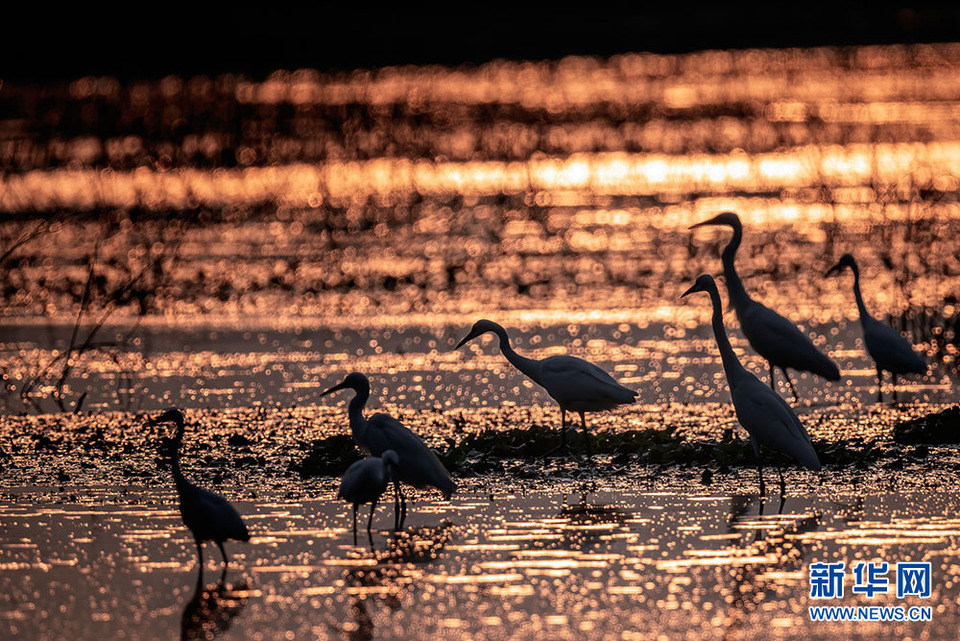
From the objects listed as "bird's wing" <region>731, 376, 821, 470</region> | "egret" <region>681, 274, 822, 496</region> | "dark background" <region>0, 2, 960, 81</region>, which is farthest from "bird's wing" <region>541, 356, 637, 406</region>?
"dark background" <region>0, 2, 960, 81</region>

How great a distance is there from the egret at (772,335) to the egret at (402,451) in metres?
4.07

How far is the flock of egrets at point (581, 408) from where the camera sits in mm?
8609

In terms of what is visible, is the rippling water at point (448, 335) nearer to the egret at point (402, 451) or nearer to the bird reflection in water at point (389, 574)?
the bird reflection in water at point (389, 574)

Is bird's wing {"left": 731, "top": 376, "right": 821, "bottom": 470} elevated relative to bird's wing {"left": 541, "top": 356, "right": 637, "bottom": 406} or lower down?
lower down

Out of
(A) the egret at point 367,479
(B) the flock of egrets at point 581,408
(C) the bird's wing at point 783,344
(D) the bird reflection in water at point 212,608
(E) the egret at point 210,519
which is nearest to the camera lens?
(D) the bird reflection in water at point 212,608

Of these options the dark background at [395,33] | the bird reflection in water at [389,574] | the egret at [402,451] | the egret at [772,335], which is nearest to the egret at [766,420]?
the egret at [402,451]

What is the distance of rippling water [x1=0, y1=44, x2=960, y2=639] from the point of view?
8.15m

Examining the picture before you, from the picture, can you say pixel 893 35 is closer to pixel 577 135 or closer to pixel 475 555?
pixel 577 135

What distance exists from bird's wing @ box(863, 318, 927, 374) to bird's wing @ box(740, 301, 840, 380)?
0.46 meters

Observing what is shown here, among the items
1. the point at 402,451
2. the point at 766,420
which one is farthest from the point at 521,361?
the point at 402,451

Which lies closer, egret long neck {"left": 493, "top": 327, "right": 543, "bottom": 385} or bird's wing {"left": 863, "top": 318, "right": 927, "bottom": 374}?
egret long neck {"left": 493, "top": 327, "right": 543, "bottom": 385}

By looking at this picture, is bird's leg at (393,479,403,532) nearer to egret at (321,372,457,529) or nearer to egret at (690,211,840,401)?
egret at (321,372,457,529)

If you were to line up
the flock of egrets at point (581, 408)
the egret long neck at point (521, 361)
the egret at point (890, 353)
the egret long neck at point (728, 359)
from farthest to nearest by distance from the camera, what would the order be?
1. the egret at point (890, 353)
2. the egret long neck at point (521, 361)
3. the egret long neck at point (728, 359)
4. the flock of egrets at point (581, 408)

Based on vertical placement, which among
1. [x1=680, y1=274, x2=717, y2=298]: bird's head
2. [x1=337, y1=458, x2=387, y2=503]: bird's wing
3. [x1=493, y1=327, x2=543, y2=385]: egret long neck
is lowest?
[x1=337, y1=458, x2=387, y2=503]: bird's wing
